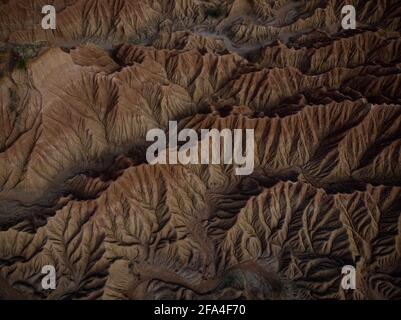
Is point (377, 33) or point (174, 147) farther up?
point (377, 33)

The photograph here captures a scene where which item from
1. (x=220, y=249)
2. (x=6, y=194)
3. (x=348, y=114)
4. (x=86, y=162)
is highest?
(x=348, y=114)

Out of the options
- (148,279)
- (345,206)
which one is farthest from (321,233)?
(148,279)

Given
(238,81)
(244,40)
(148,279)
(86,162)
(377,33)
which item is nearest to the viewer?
(148,279)

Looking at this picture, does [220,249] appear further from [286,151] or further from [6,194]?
[6,194]

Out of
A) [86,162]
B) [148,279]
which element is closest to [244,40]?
[86,162]

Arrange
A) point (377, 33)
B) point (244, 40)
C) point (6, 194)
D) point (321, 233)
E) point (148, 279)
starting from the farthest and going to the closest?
1. point (244, 40)
2. point (377, 33)
3. point (6, 194)
4. point (321, 233)
5. point (148, 279)

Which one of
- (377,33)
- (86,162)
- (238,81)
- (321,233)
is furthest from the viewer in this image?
(377,33)

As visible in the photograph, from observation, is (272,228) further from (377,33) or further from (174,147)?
(377,33)

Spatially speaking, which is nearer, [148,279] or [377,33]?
[148,279]

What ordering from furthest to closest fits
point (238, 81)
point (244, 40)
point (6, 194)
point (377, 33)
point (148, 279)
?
1. point (244, 40)
2. point (377, 33)
3. point (238, 81)
4. point (6, 194)
5. point (148, 279)
